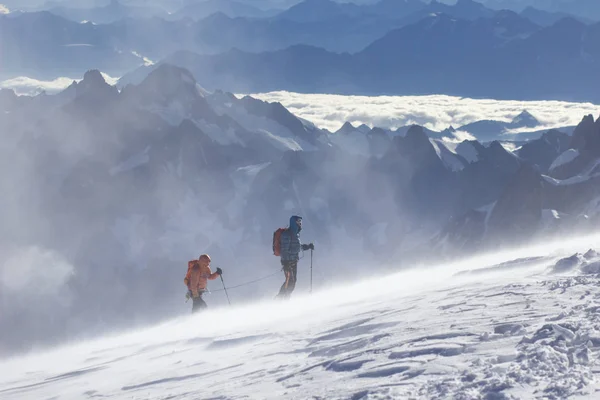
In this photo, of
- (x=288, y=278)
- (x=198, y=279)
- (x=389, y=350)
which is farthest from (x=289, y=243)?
(x=389, y=350)

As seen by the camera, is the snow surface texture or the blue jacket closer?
the snow surface texture

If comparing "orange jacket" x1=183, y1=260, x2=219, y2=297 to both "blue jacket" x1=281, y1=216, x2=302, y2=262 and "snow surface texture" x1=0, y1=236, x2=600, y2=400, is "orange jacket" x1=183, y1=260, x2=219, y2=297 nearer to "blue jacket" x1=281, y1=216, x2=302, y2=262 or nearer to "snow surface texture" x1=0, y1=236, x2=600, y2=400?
"blue jacket" x1=281, y1=216, x2=302, y2=262

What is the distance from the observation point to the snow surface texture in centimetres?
1021

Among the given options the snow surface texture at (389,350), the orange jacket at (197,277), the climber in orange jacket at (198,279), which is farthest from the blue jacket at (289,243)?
the snow surface texture at (389,350)

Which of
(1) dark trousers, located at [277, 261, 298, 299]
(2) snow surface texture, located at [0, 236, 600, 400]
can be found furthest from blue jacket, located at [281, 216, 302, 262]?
(2) snow surface texture, located at [0, 236, 600, 400]

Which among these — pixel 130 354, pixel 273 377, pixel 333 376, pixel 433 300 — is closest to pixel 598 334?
pixel 333 376

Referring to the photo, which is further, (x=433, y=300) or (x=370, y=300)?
(x=370, y=300)

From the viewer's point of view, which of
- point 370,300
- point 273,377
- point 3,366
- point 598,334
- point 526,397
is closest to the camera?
point 526,397

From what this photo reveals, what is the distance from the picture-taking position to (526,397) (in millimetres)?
9078

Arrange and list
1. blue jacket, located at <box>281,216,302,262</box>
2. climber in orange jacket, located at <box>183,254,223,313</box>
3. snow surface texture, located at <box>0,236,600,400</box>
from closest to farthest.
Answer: snow surface texture, located at <box>0,236,600,400</box>, blue jacket, located at <box>281,216,302,262</box>, climber in orange jacket, located at <box>183,254,223,313</box>

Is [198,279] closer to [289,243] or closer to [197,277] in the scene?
[197,277]

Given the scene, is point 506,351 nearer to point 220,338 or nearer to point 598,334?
point 598,334

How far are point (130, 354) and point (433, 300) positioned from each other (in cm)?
774

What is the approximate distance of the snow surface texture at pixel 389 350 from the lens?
10.2 m
